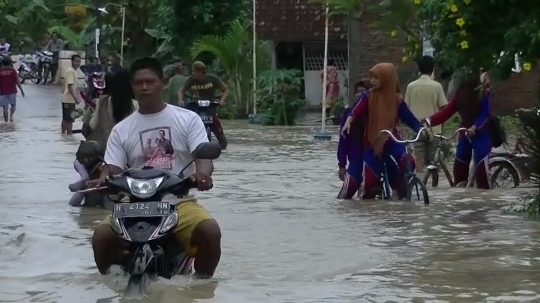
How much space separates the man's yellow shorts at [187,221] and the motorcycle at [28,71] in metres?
44.3

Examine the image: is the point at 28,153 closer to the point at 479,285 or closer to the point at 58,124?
the point at 58,124

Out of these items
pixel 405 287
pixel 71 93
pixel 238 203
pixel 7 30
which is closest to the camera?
pixel 405 287

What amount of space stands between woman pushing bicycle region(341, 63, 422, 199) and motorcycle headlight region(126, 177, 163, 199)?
639 cm

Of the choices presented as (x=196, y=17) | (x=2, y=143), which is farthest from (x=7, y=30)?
(x=2, y=143)

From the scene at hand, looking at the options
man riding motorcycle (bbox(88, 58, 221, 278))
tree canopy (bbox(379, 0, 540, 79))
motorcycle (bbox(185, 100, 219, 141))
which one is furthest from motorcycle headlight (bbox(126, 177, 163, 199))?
motorcycle (bbox(185, 100, 219, 141))

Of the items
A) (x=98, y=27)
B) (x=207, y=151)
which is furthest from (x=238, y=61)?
(x=207, y=151)

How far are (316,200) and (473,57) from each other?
360 centimetres

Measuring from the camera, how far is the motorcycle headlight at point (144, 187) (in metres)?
7.84

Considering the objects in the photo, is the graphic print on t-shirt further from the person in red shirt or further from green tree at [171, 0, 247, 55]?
green tree at [171, 0, 247, 55]

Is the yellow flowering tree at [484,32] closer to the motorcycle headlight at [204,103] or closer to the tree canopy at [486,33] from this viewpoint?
the tree canopy at [486,33]

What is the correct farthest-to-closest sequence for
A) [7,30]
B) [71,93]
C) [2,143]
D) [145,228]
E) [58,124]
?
1. [7,30]
2. [58,124]
3. [71,93]
4. [2,143]
5. [145,228]

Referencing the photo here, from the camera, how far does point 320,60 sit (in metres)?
40.8

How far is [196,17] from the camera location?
3819cm

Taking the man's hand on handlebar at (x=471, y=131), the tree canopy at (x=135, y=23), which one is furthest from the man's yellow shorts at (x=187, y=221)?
the tree canopy at (x=135, y=23)
